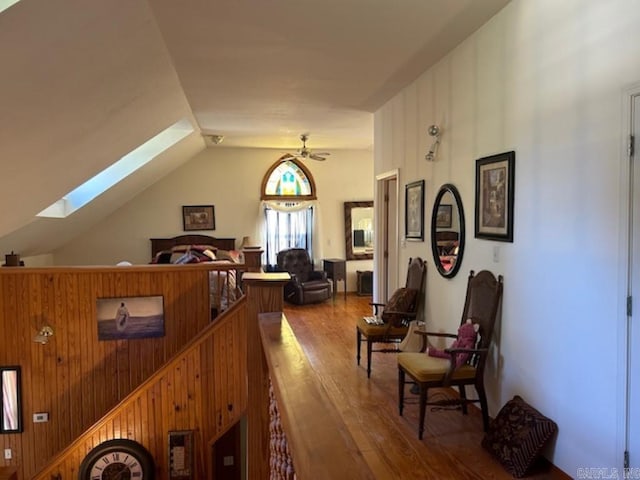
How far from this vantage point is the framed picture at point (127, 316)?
4.72 m

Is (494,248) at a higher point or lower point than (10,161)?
lower

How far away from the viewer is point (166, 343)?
487cm

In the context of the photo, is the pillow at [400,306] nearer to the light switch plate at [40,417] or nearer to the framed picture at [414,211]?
the framed picture at [414,211]

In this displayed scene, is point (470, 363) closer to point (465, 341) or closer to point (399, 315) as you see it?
point (465, 341)

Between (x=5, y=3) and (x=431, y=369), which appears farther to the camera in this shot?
(x=431, y=369)

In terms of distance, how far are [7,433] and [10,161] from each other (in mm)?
2951

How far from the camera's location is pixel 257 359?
2008 mm

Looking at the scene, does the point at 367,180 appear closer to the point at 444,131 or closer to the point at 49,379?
the point at 444,131

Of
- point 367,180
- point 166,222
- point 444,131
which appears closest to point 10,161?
point 444,131

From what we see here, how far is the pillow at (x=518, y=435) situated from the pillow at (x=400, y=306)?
1513mm

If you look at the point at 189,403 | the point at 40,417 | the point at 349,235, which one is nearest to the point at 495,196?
the point at 189,403

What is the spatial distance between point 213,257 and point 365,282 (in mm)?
3001

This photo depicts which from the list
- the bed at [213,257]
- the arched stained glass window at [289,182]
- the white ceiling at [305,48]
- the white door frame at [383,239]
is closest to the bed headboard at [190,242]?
the bed at [213,257]

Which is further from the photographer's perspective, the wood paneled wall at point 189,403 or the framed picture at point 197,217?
the framed picture at point 197,217
